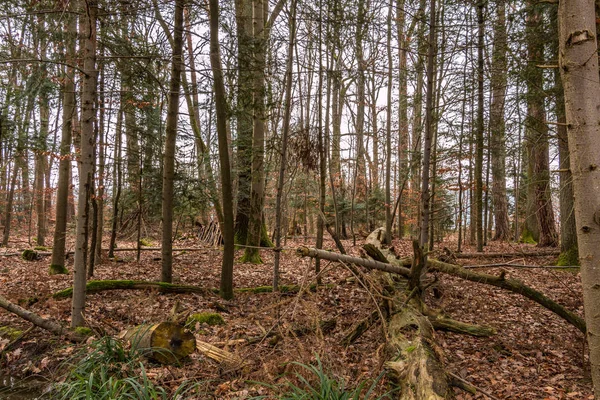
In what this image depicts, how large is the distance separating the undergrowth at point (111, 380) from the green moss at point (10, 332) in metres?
1.47

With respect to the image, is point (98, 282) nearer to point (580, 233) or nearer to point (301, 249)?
point (301, 249)

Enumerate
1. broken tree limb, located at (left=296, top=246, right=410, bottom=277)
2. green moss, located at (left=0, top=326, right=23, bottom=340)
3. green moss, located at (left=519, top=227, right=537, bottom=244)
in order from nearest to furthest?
broken tree limb, located at (left=296, top=246, right=410, bottom=277) → green moss, located at (left=0, top=326, right=23, bottom=340) → green moss, located at (left=519, top=227, right=537, bottom=244)

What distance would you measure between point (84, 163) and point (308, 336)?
3502mm

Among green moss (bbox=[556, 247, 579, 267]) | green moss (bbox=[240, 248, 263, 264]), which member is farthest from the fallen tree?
green moss (bbox=[240, 248, 263, 264])

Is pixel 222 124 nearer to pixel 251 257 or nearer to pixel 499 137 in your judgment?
pixel 251 257

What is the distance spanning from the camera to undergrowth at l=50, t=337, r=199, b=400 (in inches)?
126

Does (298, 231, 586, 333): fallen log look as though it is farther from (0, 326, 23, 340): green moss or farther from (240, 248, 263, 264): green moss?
(240, 248, 263, 264): green moss

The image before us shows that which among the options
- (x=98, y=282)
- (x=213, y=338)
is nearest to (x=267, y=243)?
(x=98, y=282)

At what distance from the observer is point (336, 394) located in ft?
9.58

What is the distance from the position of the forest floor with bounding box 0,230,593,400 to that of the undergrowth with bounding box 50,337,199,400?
0.19 m

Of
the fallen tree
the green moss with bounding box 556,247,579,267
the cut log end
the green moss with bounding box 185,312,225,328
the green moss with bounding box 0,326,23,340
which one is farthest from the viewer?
the green moss with bounding box 556,247,579,267

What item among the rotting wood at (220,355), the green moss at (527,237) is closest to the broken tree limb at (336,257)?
the rotting wood at (220,355)

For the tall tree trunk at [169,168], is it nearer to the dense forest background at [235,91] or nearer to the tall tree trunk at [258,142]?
the dense forest background at [235,91]

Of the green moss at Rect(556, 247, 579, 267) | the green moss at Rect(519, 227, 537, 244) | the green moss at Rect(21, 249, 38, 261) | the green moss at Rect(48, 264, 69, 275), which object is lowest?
the green moss at Rect(48, 264, 69, 275)
